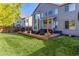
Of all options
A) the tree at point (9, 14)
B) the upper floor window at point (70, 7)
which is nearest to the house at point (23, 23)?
the tree at point (9, 14)

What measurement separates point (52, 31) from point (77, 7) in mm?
370

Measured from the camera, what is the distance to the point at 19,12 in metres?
2.74

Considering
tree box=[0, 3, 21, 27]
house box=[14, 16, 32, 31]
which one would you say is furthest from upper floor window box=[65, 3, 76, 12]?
tree box=[0, 3, 21, 27]

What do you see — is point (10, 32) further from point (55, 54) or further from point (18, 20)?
point (55, 54)

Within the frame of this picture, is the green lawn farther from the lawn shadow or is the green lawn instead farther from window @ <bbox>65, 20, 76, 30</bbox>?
window @ <bbox>65, 20, 76, 30</bbox>

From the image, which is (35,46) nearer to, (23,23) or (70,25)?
(23,23)

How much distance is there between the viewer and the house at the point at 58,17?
2.66m

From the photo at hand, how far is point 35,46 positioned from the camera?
8.86 ft

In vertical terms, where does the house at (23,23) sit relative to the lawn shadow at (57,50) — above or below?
above

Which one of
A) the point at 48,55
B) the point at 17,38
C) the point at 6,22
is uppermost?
the point at 6,22

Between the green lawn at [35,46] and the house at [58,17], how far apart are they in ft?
0.35

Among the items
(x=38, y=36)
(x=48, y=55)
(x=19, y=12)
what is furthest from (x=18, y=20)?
(x=48, y=55)

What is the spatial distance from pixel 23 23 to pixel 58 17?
1.27 ft

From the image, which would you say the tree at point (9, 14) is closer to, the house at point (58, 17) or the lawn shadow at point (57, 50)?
the house at point (58, 17)
